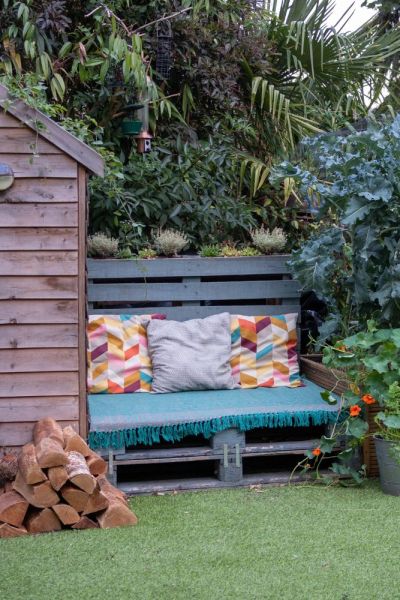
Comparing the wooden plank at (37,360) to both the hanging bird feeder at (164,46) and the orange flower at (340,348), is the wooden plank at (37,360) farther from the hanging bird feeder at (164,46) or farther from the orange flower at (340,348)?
the hanging bird feeder at (164,46)

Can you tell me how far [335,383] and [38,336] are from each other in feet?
5.97

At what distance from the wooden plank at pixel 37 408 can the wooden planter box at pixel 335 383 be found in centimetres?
157

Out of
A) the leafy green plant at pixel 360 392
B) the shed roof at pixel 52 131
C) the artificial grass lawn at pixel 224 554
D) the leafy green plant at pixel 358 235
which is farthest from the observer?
the leafy green plant at pixel 358 235

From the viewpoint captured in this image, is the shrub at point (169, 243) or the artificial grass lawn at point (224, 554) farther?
the shrub at point (169, 243)

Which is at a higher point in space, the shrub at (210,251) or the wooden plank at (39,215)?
the wooden plank at (39,215)

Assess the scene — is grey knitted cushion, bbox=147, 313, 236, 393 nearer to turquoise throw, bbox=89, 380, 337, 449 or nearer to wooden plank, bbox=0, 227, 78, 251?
turquoise throw, bbox=89, 380, 337, 449

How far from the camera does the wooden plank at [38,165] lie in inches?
182

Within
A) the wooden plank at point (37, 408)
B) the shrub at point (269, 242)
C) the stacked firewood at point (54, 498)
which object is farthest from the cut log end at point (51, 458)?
the shrub at point (269, 242)

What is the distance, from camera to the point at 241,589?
3.38 metres

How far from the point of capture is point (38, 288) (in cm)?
463

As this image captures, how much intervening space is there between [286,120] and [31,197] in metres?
2.90

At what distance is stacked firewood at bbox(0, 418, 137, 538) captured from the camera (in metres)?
3.98

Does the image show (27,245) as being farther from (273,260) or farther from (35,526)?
(273,260)

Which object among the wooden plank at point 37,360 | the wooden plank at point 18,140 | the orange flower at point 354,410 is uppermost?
the wooden plank at point 18,140
